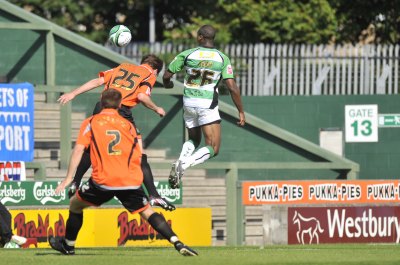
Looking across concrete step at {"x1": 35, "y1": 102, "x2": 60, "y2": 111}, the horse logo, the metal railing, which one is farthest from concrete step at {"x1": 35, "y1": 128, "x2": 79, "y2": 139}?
the horse logo

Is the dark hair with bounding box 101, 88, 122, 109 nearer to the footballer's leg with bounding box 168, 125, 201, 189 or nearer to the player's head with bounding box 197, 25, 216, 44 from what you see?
the player's head with bounding box 197, 25, 216, 44

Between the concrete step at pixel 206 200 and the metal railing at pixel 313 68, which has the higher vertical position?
the metal railing at pixel 313 68

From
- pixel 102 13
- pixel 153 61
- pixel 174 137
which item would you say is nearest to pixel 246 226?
pixel 174 137

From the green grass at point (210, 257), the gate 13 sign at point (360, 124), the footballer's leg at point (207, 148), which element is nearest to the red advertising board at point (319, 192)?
the gate 13 sign at point (360, 124)

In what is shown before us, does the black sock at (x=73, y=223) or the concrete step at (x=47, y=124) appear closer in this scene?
the black sock at (x=73, y=223)

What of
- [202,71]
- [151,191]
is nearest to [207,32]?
[202,71]

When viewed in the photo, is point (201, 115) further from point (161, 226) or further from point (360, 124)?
point (360, 124)

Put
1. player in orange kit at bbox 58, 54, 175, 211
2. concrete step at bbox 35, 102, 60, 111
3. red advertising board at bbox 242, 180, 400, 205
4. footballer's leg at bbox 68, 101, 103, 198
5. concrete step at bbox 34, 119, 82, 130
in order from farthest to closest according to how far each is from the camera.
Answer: concrete step at bbox 35, 102, 60, 111 < concrete step at bbox 34, 119, 82, 130 < red advertising board at bbox 242, 180, 400, 205 < player in orange kit at bbox 58, 54, 175, 211 < footballer's leg at bbox 68, 101, 103, 198

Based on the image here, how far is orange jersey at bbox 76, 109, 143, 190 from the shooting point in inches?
513

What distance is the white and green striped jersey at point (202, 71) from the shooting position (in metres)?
15.9

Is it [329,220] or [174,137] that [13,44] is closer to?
[174,137]

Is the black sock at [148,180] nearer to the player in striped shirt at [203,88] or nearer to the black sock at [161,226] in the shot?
the player in striped shirt at [203,88]

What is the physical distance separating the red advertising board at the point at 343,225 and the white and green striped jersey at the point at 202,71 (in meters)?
4.77

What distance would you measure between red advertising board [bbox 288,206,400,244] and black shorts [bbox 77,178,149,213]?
7137mm
